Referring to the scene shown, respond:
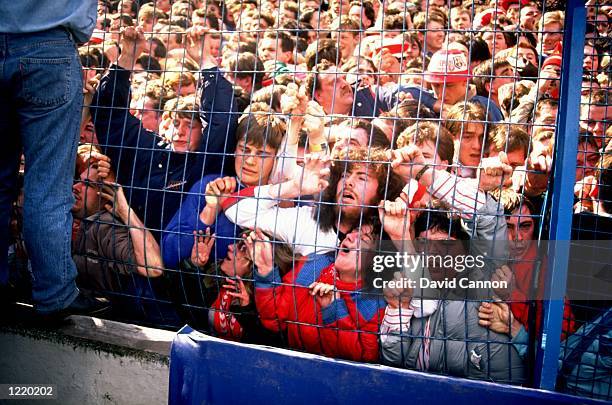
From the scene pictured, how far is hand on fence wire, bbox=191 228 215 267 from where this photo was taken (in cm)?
230

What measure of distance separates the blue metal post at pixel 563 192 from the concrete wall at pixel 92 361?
1.22m

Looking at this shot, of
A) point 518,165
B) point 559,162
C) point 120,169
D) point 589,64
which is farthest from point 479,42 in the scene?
point 120,169

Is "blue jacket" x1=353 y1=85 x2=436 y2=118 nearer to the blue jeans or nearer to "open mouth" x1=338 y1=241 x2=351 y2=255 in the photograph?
Result: "open mouth" x1=338 y1=241 x2=351 y2=255

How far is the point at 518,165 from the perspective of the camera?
2.09 metres

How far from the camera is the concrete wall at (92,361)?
226 cm

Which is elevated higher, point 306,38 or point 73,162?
point 306,38

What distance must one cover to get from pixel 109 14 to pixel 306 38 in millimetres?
896

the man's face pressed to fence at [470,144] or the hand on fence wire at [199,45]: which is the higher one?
the hand on fence wire at [199,45]

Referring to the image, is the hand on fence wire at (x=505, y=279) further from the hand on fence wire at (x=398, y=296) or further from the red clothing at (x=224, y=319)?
the red clothing at (x=224, y=319)

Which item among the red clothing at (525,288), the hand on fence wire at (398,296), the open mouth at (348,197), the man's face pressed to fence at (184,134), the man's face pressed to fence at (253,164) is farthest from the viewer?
the man's face pressed to fence at (184,134)

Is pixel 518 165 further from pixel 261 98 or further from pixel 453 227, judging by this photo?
pixel 261 98

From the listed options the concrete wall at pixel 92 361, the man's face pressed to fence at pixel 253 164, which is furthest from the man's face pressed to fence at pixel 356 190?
the concrete wall at pixel 92 361

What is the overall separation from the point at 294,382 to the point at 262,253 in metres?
0.46

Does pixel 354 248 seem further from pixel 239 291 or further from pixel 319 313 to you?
pixel 239 291
